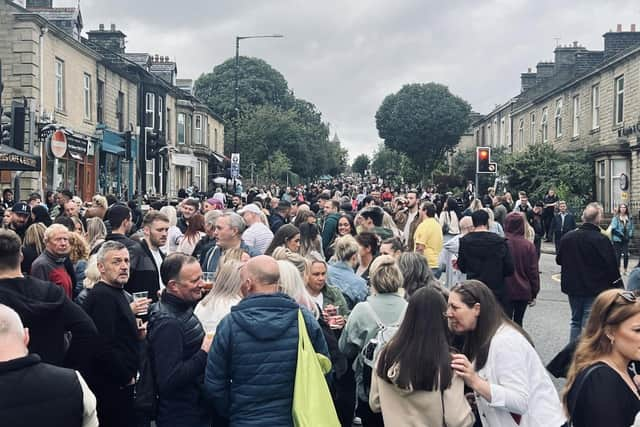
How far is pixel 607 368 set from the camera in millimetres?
3547

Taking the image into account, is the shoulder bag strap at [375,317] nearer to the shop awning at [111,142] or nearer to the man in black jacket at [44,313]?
the man in black jacket at [44,313]

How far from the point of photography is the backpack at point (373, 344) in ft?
17.0

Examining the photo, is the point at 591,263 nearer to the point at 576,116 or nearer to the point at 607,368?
the point at 607,368

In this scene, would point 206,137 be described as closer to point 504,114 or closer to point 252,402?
point 504,114

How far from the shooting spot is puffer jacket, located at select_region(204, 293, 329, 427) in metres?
4.23

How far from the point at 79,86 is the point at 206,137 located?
21964 mm

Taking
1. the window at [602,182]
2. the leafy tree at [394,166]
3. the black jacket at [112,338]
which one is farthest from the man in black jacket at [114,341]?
the leafy tree at [394,166]

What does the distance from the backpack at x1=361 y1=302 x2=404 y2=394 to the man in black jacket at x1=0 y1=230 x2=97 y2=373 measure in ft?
6.28

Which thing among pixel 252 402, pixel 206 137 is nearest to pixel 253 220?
pixel 252 402

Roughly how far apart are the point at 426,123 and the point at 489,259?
195ft

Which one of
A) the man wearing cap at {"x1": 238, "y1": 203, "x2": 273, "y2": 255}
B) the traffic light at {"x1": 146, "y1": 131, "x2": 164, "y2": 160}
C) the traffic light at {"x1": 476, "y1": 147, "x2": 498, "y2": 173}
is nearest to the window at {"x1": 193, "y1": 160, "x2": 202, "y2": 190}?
the traffic light at {"x1": 476, "y1": 147, "x2": 498, "y2": 173}

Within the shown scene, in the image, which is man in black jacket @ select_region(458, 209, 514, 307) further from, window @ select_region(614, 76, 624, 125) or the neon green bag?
window @ select_region(614, 76, 624, 125)

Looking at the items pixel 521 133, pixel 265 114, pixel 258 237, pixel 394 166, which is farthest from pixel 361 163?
pixel 258 237

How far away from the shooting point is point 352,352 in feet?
18.6
